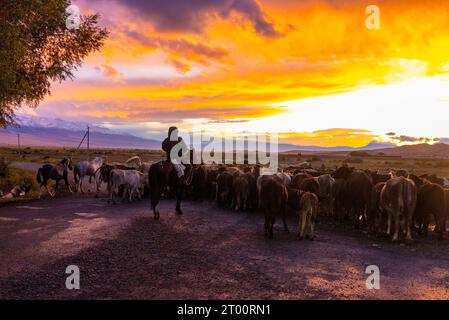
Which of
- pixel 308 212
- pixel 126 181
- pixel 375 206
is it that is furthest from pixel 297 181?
pixel 126 181

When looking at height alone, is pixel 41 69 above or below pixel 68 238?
above

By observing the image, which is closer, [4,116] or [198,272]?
[198,272]

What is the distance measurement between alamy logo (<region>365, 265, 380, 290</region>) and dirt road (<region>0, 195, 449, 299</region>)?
138mm

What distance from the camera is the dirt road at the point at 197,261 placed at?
7777 millimetres

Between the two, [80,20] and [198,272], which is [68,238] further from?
[80,20]

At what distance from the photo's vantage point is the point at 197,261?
9695 millimetres

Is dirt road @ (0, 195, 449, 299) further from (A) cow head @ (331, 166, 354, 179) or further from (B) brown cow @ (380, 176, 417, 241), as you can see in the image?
(A) cow head @ (331, 166, 354, 179)

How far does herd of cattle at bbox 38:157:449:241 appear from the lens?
513 inches

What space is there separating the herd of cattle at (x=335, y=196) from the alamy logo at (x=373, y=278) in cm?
349

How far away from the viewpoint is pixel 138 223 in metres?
13.9

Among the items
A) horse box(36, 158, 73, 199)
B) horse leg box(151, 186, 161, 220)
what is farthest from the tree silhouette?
horse leg box(151, 186, 161, 220)
